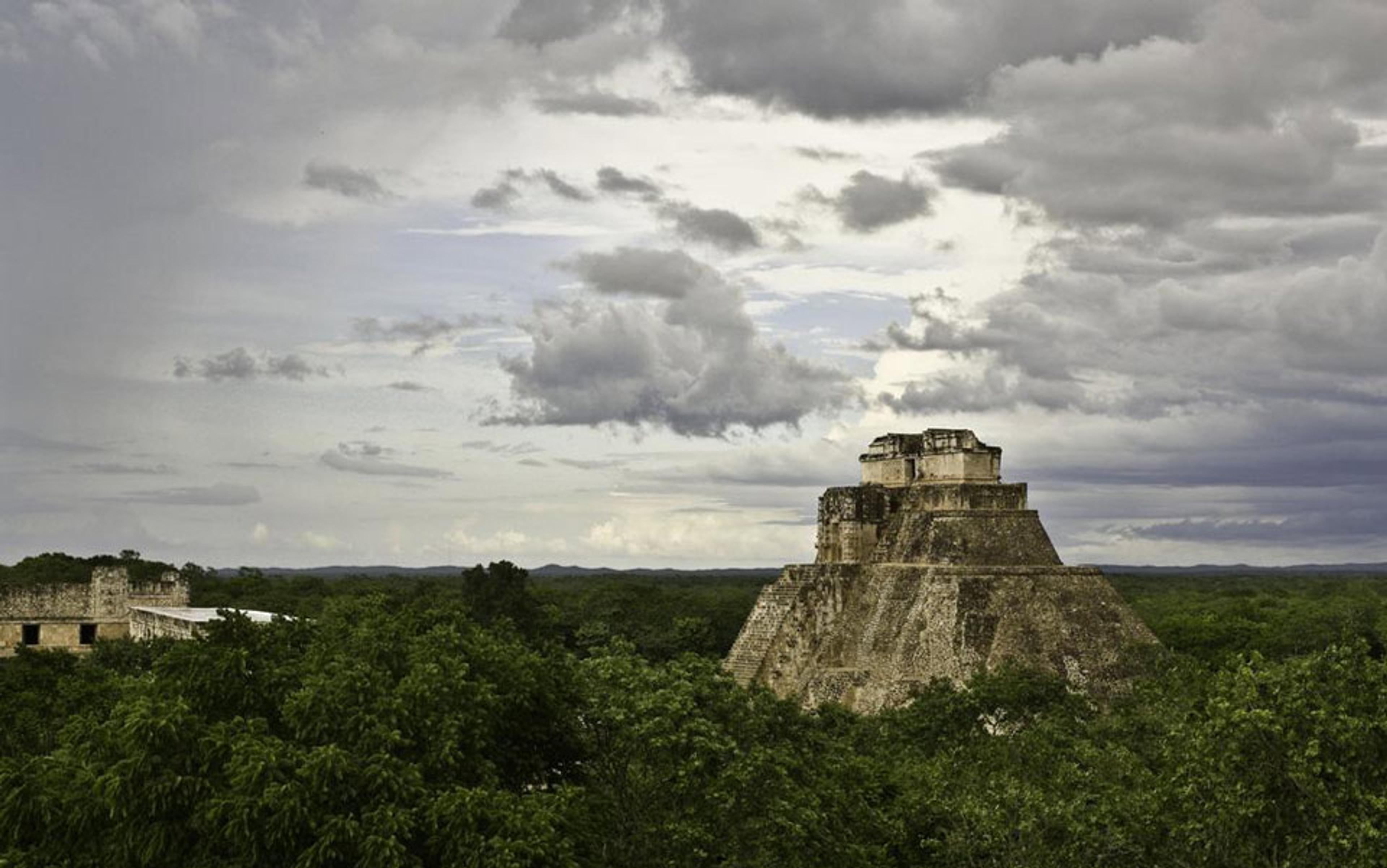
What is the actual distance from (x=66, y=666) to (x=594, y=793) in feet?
67.1

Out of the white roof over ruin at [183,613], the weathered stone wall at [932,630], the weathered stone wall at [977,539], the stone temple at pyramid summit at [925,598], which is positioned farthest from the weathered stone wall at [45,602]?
the weathered stone wall at [977,539]

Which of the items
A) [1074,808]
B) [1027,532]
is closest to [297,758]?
[1074,808]

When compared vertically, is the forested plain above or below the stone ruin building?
below

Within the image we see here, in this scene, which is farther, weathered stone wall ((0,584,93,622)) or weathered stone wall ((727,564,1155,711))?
weathered stone wall ((0,584,93,622))

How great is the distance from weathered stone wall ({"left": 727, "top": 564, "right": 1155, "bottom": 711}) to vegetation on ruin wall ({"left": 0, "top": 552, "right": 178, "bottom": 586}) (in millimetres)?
23038

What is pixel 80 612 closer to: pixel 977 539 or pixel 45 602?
pixel 45 602

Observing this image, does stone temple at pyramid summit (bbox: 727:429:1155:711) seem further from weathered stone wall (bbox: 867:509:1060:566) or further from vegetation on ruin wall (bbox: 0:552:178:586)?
vegetation on ruin wall (bbox: 0:552:178:586)

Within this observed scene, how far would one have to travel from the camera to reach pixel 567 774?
1580cm

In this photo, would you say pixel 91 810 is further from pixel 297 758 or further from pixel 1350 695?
pixel 1350 695

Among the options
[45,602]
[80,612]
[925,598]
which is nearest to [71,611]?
[80,612]

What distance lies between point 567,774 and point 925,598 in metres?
18.0

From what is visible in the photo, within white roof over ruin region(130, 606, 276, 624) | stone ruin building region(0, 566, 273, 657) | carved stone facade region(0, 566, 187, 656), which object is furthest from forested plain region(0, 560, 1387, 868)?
carved stone facade region(0, 566, 187, 656)

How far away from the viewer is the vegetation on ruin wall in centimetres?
4741

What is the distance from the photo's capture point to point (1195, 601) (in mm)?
76812
